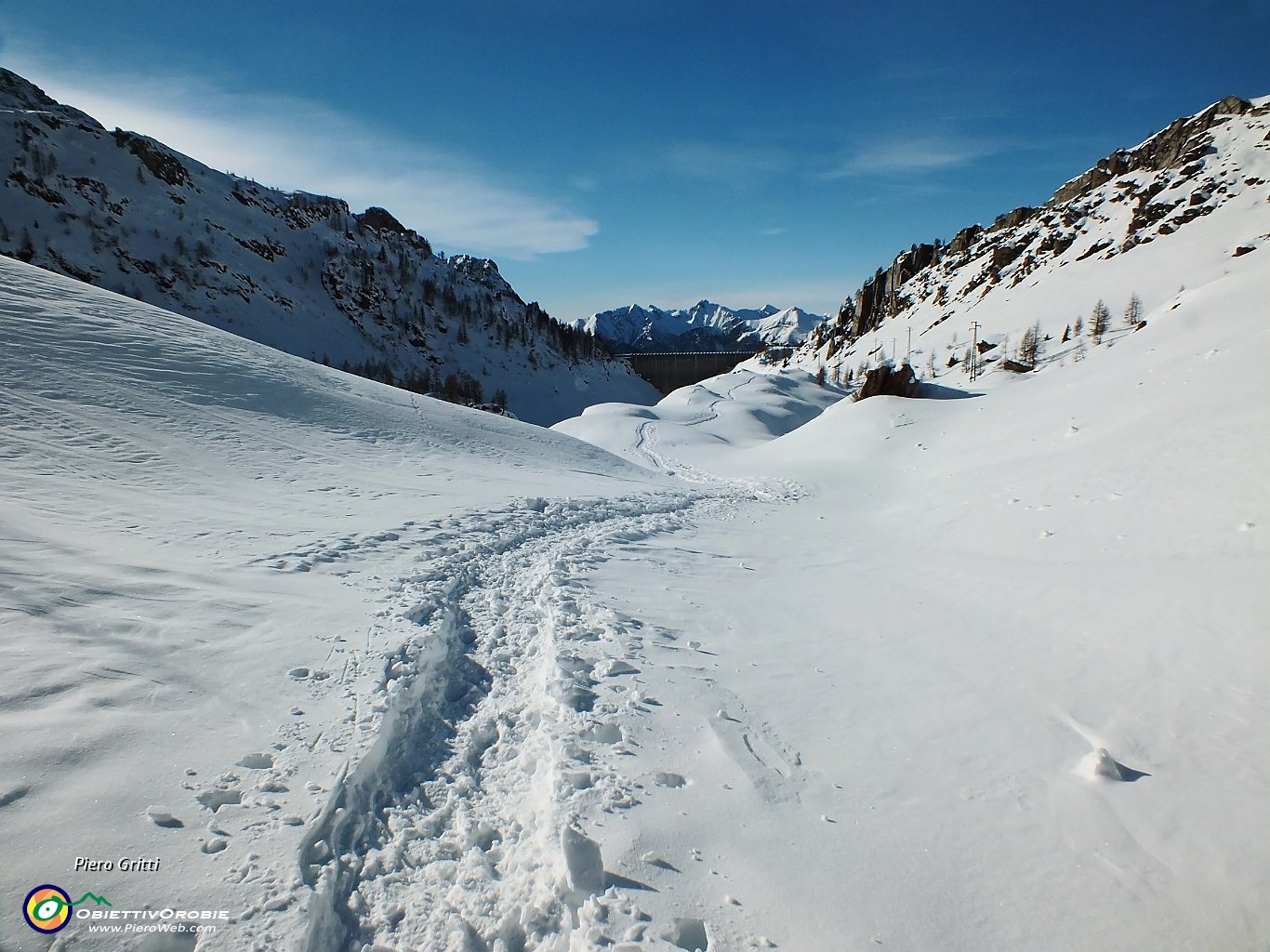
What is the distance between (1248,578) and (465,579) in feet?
32.4

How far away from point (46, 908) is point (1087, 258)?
413 feet

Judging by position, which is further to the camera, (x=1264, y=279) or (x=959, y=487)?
(x=1264, y=279)

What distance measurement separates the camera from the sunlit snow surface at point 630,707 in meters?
3.15

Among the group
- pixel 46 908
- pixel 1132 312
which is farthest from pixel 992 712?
pixel 1132 312

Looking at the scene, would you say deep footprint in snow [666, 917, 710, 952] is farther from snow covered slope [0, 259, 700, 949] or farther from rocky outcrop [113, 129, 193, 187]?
rocky outcrop [113, 129, 193, 187]

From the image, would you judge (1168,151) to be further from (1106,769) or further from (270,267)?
(270,267)

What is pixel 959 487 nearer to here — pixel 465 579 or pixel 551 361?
pixel 465 579

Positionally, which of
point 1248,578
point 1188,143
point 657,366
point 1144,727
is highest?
point 1188,143

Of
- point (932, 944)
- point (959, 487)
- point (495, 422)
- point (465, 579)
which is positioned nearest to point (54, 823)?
point (932, 944)

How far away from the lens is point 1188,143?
10056cm

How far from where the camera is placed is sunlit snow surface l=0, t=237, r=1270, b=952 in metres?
3.15

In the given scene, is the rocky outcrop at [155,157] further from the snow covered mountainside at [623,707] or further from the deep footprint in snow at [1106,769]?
the deep footprint in snow at [1106,769]

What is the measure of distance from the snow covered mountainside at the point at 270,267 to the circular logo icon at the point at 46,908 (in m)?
88.3

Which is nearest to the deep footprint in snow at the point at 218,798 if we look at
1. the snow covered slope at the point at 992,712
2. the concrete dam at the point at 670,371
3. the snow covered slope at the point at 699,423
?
the snow covered slope at the point at 992,712
